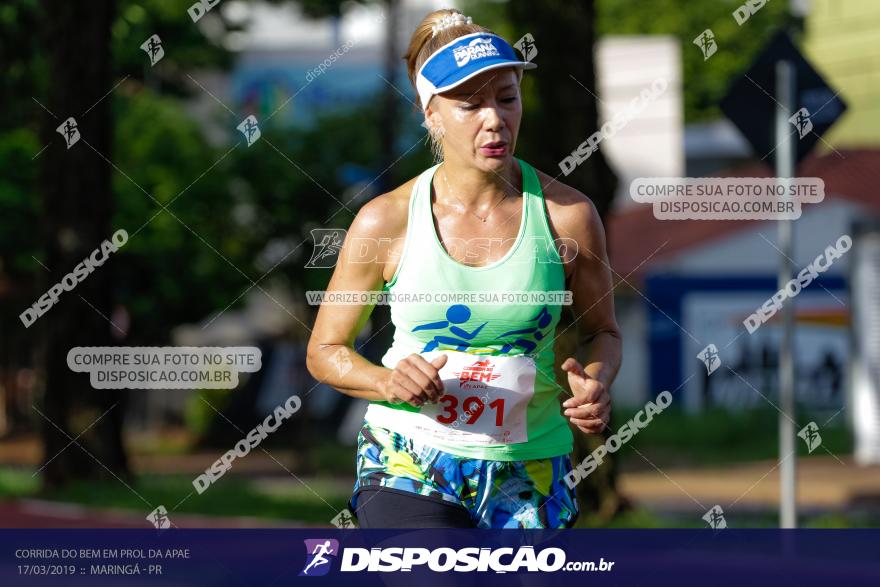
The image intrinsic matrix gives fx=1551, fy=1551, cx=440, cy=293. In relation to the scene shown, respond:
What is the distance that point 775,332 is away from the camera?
24750mm

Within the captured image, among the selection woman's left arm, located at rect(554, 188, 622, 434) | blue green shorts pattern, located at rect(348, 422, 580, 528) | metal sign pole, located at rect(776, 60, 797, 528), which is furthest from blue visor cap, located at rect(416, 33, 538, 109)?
metal sign pole, located at rect(776, 60, 797, 528)

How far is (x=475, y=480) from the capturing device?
3.69 meters

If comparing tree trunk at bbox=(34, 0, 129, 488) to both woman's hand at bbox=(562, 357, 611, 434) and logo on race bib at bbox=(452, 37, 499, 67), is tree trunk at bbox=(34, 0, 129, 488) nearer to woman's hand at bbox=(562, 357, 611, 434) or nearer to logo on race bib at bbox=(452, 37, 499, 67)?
logo on race bib at bbox=(452, 37, 499, 67)

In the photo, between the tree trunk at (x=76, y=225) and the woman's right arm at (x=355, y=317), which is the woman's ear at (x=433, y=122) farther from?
the tree trunk at (x=76, y=225)

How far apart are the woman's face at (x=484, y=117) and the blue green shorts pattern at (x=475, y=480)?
71 centimetres

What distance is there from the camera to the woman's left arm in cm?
362

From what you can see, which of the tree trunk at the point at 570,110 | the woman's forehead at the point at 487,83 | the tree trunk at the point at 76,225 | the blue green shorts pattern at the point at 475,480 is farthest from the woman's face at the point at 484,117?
the tree trunk at the point at 76,225

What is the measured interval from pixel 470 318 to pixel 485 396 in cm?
21

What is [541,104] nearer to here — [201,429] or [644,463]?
[644,463]

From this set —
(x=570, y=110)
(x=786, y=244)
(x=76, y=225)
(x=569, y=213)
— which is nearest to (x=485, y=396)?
(x=569, y=213)

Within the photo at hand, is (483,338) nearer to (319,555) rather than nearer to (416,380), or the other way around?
(416,380)

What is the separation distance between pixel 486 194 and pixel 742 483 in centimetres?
1360

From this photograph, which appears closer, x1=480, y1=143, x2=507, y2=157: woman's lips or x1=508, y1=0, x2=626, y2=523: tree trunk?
x1=480, y1=143, x2=507, y2=157: woman's lips

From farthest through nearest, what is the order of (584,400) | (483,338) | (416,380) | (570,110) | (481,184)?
(570,110) < (481,184) < (483,338) < (584,400) < (416,380)
